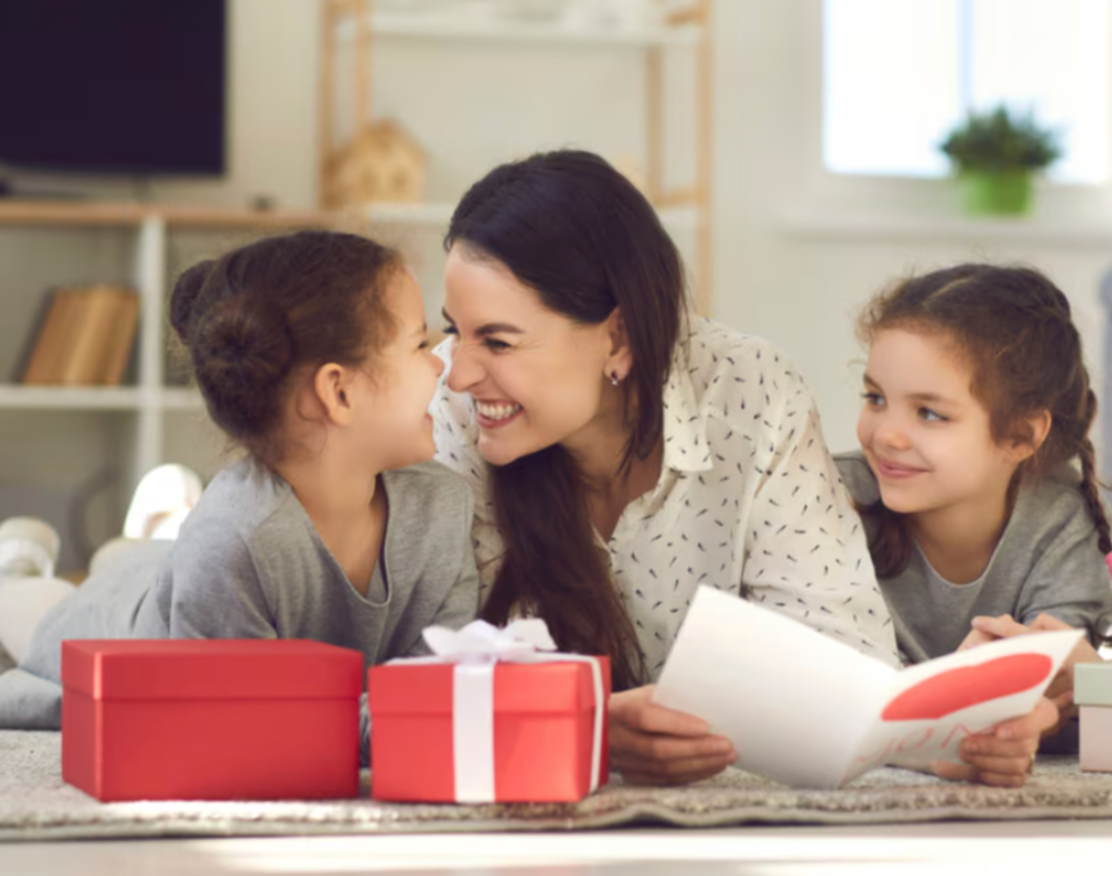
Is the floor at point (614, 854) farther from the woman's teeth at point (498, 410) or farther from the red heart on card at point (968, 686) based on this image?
the woman's teeth at point (498, 410)

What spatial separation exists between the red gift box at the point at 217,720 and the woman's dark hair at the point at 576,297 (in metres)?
0.36

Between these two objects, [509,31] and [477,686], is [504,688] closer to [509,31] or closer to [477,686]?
[477,686]

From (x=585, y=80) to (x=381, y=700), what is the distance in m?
3.30

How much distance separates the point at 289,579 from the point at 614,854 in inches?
17.3

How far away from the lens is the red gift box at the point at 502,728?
1022mm

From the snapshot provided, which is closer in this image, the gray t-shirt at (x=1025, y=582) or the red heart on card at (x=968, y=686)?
the red heart on card at (x=968, y=686)

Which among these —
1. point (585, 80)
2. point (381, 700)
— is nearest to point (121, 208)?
point (585, 80)

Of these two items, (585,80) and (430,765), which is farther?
(585,80)

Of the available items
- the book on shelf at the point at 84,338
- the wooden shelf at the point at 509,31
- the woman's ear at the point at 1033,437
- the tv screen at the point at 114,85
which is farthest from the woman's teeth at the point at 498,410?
the wooden shelf at the point at 509,31

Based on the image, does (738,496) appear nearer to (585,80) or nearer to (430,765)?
(430,765)

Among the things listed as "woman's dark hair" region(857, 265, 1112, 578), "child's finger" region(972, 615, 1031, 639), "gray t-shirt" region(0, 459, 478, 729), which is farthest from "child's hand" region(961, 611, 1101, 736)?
"gray t-shirt" region(0, 459, 478, 729)

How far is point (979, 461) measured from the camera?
1.58m

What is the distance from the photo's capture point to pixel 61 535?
369cm

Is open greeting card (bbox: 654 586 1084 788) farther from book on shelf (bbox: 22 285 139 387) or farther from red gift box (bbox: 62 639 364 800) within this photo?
book on shelf (bbox: 22 285 139 387)
